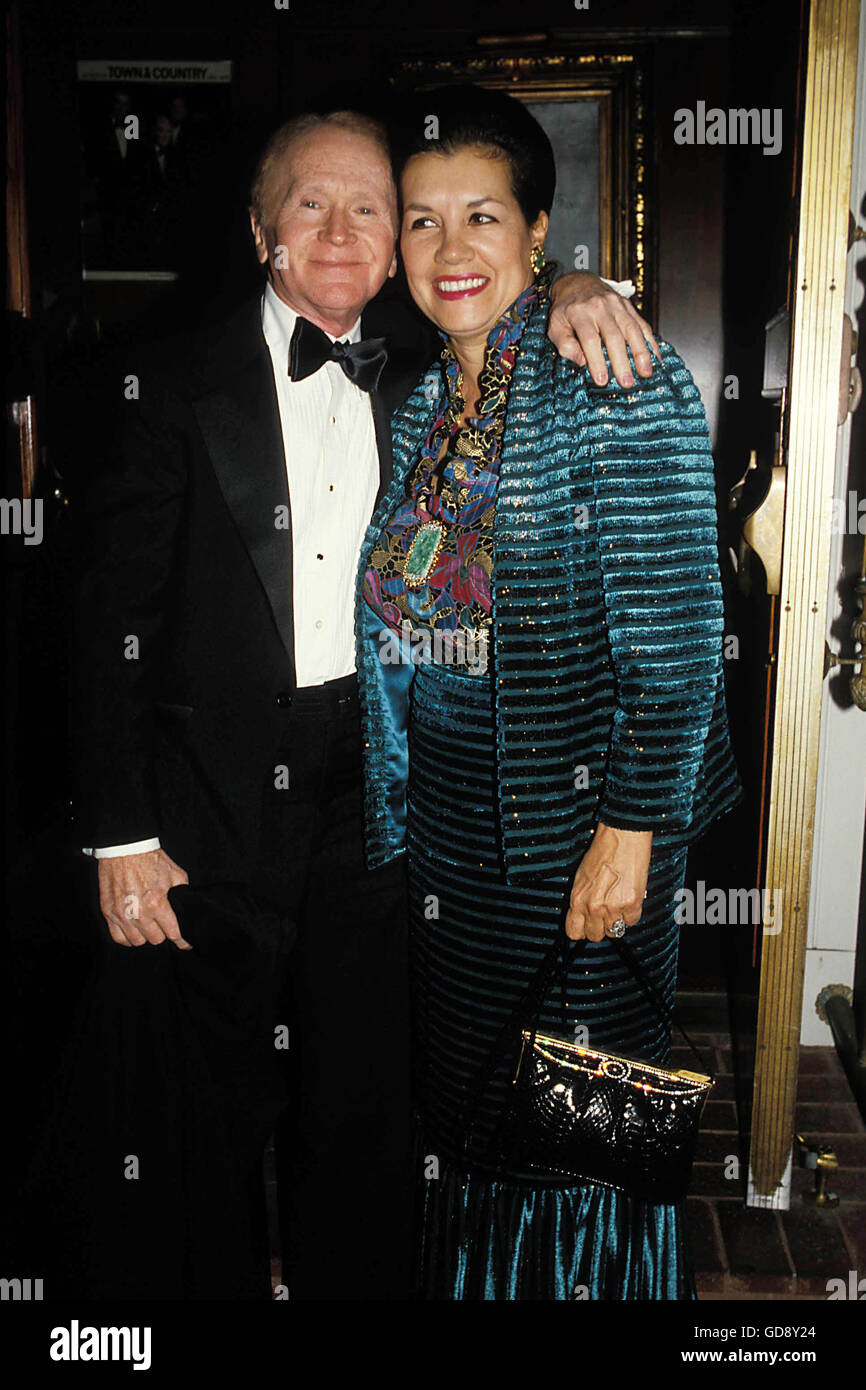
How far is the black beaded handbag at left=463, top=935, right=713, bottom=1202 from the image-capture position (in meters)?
1.71

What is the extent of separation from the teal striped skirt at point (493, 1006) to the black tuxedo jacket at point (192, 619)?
287mm

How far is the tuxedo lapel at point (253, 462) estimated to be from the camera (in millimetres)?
1826

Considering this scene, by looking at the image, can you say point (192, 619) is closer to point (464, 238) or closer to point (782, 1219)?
point (464, 238)

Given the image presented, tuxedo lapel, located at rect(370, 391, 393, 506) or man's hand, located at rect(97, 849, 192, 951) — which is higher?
tuxedo lapel, located at rect(370, 391, 393, 506)

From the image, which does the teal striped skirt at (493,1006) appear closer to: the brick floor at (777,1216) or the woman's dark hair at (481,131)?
the brick floor at (777,1216)

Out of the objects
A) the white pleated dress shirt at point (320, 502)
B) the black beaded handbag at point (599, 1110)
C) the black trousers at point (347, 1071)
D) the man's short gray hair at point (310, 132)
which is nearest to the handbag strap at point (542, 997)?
the black beaded handbag at point (599, 1110)

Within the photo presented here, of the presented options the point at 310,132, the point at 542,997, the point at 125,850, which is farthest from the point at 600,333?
the point at 125,850

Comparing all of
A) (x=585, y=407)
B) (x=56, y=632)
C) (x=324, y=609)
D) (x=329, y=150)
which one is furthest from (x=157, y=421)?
(x=56, y=632)

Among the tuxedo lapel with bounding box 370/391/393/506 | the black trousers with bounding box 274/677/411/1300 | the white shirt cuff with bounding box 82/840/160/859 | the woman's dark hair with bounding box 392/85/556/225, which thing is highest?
the woman's dark hair with bounding box 392/85/556/225

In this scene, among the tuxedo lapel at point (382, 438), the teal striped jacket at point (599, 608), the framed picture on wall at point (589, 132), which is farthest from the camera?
the framed picture on wall at point (589, 132)

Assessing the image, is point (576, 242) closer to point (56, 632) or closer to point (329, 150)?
point (329, 150)

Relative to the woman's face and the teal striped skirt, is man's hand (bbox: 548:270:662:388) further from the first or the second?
the teal striped skirt

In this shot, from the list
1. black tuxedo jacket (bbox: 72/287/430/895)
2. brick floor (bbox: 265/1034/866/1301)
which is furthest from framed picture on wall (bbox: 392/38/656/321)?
brick floor (bbox: 265/1034/866/1301)

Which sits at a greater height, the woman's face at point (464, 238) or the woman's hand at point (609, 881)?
the woman's face at point (464, 238)
